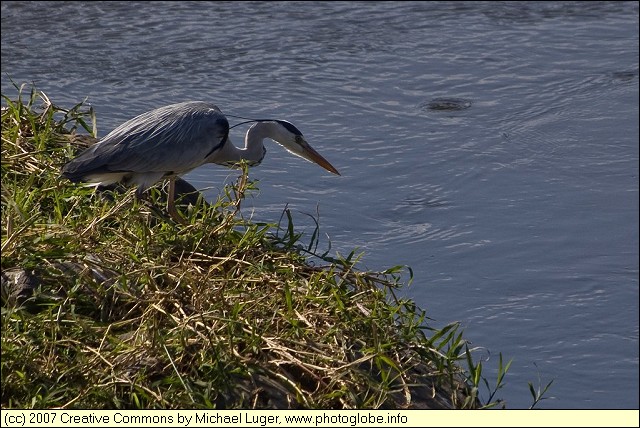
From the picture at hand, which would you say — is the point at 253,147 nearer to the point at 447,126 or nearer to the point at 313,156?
the point at 313,156

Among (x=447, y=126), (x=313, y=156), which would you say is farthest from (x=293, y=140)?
(x=447, y=126)

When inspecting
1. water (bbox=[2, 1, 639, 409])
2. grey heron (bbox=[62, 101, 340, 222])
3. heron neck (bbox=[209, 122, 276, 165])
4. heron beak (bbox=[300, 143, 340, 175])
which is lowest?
water (bbox=[2, 1, 639, 409])

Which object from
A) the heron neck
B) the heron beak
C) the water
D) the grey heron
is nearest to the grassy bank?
the grey heron

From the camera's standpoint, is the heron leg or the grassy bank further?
the heron leg

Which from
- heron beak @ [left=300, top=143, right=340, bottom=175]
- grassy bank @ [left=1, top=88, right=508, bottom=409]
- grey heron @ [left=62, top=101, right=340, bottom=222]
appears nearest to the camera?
grassy bank @ [left=1, top=88, right=508, bottom=409]

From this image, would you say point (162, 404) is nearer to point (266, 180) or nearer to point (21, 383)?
point (21, 383)

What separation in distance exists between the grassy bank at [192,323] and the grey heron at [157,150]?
318 mm

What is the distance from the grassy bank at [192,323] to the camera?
3.50m

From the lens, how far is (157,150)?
5.16m

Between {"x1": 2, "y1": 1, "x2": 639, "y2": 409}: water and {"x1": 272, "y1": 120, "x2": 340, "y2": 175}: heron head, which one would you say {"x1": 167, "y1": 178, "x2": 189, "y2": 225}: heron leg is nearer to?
{"x1": 2, "y1": 1, "x2": 639, "y2": 409}: water

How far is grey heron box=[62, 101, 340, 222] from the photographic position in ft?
16.0

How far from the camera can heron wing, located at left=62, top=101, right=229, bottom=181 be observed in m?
4.93

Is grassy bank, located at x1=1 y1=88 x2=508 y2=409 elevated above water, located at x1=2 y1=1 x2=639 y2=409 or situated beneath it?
elevated above

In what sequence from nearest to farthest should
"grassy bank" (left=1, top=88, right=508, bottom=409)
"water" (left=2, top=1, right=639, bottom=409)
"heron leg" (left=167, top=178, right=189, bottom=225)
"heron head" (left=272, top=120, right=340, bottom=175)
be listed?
"grassy bank" (left=1, top=88, right=508, bottom=409) < "heron leg" (left=167, top=178, right=189, bottom=225) < "water" (left=2, top=1, right=639, bottom=409) < "heron head" (left=272, top=120, right=340, bottom=175)
